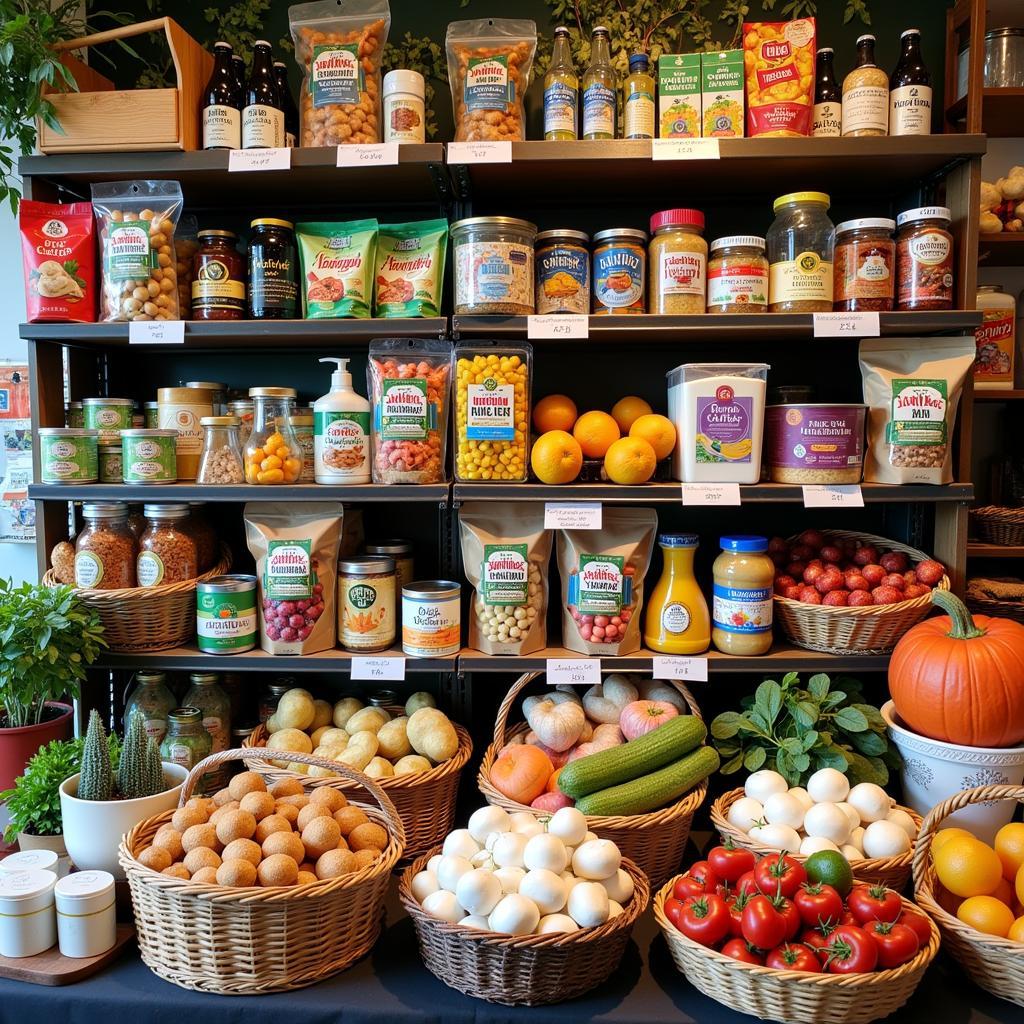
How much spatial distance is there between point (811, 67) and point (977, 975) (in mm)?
2047

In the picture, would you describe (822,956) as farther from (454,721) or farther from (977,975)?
(454,721)

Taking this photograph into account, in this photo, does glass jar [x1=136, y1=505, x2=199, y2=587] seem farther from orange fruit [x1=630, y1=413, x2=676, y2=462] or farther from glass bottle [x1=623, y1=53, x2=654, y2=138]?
glass bottle [x1=623, y1=53, x2=654, y2=138]

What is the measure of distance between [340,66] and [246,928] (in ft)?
6.45

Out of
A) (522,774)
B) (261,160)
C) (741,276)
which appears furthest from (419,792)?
(261,160)

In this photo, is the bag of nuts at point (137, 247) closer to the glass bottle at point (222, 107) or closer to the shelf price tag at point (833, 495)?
the glass bottle at point (222, 107)

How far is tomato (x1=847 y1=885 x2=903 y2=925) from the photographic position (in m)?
1.39

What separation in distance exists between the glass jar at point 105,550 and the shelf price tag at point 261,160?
0.93 m

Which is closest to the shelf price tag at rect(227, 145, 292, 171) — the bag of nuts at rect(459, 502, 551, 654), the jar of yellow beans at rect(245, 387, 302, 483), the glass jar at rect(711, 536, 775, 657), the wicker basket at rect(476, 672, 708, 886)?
the jar of yellow beans at rect(245, 387, 302, 483)

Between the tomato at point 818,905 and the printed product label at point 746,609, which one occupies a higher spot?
the printed product label at point 746,609

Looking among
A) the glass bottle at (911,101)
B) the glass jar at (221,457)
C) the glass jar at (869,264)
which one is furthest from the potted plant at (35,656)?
the glass bottle at (911,101)

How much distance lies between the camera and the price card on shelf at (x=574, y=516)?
2.06 m

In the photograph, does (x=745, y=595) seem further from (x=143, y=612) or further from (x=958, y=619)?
(x=143, y=612)

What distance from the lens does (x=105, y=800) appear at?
5.49 feet

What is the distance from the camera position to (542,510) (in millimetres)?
2186
